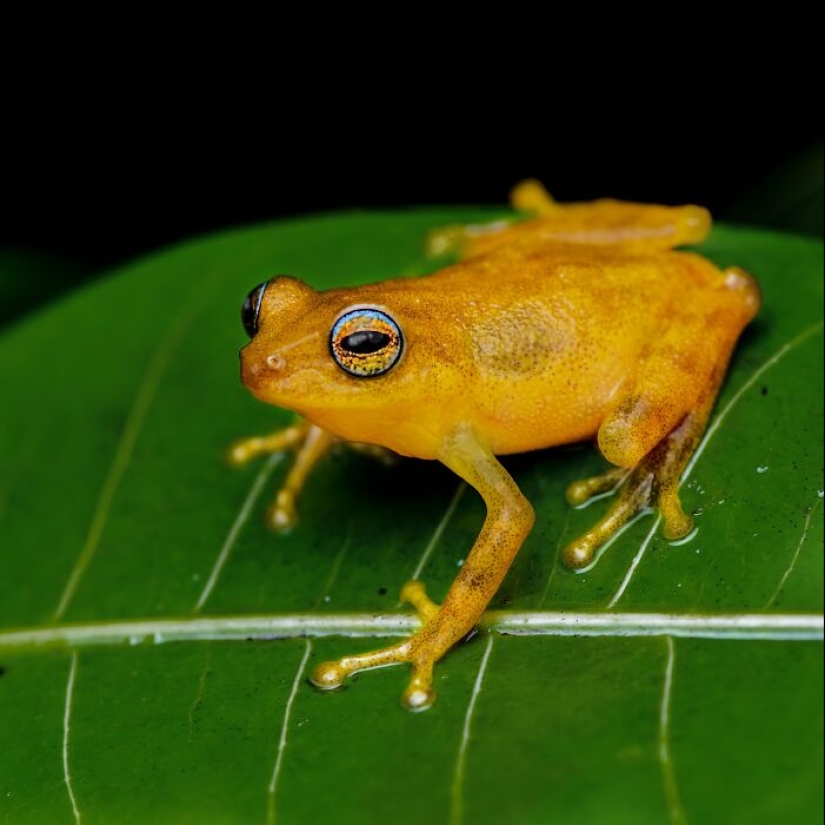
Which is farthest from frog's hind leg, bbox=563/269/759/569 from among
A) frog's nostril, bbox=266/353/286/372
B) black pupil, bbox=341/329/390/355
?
frog's nostril, bbox=266/353/286/372

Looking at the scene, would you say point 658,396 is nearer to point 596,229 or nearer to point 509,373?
point 509,373

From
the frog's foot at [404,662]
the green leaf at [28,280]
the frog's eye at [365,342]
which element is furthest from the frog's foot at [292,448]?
the green leaf at [28,280]

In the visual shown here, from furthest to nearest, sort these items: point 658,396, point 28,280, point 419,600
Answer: point 28,280
point 658,396
point 419,600

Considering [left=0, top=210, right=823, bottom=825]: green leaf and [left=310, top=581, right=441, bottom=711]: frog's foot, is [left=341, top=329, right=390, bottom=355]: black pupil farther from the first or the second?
[left=310, top=581, right=441, bottom=711]: frog's foot

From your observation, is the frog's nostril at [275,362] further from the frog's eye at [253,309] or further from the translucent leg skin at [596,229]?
the translucent leg skin at [596,229]

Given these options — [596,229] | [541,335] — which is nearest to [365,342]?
[541,335]

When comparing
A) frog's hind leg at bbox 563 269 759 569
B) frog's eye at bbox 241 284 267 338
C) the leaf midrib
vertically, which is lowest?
the leaf midrib

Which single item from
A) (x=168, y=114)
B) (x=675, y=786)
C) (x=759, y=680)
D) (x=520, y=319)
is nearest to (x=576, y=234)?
(x=520, y=319)
